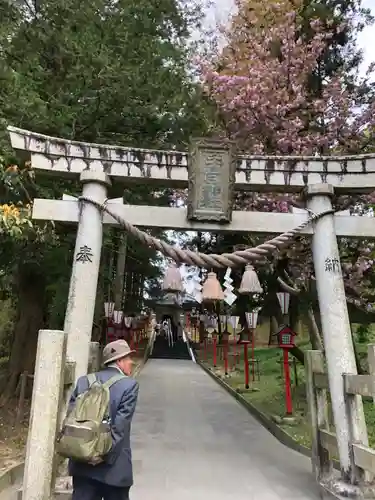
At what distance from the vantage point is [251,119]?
38.1 feet

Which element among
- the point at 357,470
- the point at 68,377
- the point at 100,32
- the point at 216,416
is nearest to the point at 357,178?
the point at 357,470

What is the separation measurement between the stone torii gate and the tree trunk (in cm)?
504

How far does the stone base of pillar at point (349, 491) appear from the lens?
515cm

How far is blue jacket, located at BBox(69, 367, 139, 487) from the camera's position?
139 inches

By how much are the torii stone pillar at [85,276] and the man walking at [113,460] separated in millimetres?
1875

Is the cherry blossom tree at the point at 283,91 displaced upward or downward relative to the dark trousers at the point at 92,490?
upward

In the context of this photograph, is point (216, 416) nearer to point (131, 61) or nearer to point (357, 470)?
point (357, 470)

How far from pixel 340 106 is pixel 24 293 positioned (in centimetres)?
877

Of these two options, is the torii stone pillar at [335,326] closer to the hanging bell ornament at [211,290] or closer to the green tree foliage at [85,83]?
the hanging bell ornament at [211,290]

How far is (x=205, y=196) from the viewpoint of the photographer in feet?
20.1

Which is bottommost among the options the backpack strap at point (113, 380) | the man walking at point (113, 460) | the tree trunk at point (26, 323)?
the man walking at point (113, 460)

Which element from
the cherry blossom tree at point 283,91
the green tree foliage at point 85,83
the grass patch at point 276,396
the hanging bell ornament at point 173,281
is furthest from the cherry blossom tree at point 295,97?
the hanging bell ornament at point 173,281

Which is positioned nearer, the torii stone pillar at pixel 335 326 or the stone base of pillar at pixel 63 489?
the stone base of pillar at pixel 63 489

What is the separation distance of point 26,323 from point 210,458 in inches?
234
